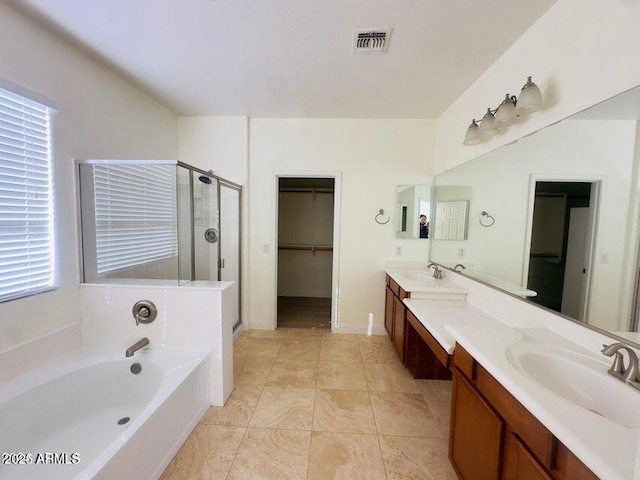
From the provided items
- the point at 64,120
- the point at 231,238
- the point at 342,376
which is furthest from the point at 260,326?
the point at 64,120

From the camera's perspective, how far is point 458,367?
1.38 metres

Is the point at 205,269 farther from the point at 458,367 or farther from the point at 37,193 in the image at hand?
the point at 458,367

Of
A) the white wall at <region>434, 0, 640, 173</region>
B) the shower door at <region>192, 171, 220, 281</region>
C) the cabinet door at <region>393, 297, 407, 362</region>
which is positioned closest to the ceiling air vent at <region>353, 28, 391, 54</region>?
the white wall at <region>434, 0, 640, 173</region>

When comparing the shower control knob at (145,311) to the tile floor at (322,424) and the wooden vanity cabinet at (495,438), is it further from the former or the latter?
the wooden vanity cabinet at (495,438)

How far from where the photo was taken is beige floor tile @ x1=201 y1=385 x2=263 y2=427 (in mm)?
1831

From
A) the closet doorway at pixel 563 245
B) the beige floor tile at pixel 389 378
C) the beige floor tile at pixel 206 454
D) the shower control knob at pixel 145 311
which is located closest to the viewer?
the closet doorway at pixel 563 245

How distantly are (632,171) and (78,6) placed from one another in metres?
2.98

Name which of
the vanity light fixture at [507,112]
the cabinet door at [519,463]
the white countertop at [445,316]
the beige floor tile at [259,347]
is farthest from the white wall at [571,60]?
the beige floor tile at [259,347]

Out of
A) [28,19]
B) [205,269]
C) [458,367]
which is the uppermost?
[28,19]

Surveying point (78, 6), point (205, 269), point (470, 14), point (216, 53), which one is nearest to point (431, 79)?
point (470, 14)

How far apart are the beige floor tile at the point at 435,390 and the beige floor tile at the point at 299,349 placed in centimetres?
103

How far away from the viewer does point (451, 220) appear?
2.68 m

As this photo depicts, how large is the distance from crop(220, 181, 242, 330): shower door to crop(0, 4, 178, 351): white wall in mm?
967

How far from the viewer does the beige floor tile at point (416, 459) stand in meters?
1.47
